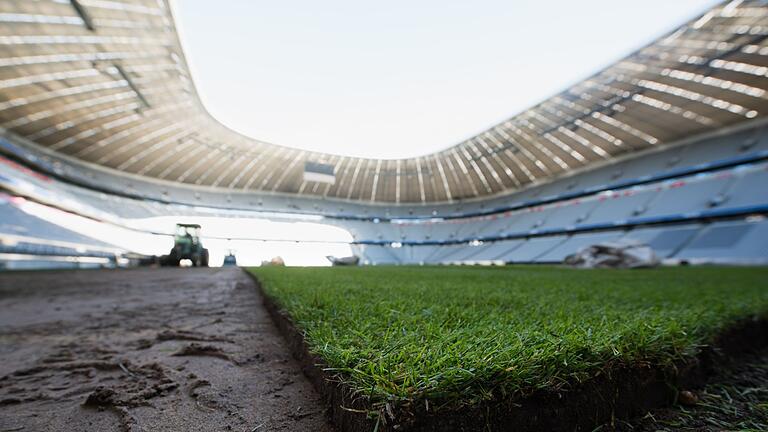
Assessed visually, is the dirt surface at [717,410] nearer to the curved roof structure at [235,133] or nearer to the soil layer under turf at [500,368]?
the soil layer under turf at [500,368]

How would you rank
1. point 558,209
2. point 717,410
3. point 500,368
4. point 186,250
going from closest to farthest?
point 500,368 → point 717,410 → point 186,250 → point 558,209

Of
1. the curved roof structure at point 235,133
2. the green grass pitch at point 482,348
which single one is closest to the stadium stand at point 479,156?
the curved roof structure at point 235,133

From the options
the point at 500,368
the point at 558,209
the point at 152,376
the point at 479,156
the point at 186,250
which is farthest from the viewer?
the point at 558,209

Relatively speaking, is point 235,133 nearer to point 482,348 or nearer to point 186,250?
point 186,250

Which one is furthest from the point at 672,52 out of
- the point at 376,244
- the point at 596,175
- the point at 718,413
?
the point at 376,244

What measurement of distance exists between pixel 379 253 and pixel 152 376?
113 feet

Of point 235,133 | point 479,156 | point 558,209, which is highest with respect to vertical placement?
point 235,133

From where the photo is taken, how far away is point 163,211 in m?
28.4

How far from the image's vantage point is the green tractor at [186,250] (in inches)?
515

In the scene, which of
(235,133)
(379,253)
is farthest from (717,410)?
(379,253)

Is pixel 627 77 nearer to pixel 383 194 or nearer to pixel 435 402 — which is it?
pixel 435 402

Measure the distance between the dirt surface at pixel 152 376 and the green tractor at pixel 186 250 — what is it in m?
12.1

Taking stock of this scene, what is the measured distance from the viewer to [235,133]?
70.5 ft

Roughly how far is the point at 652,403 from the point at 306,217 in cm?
3639
